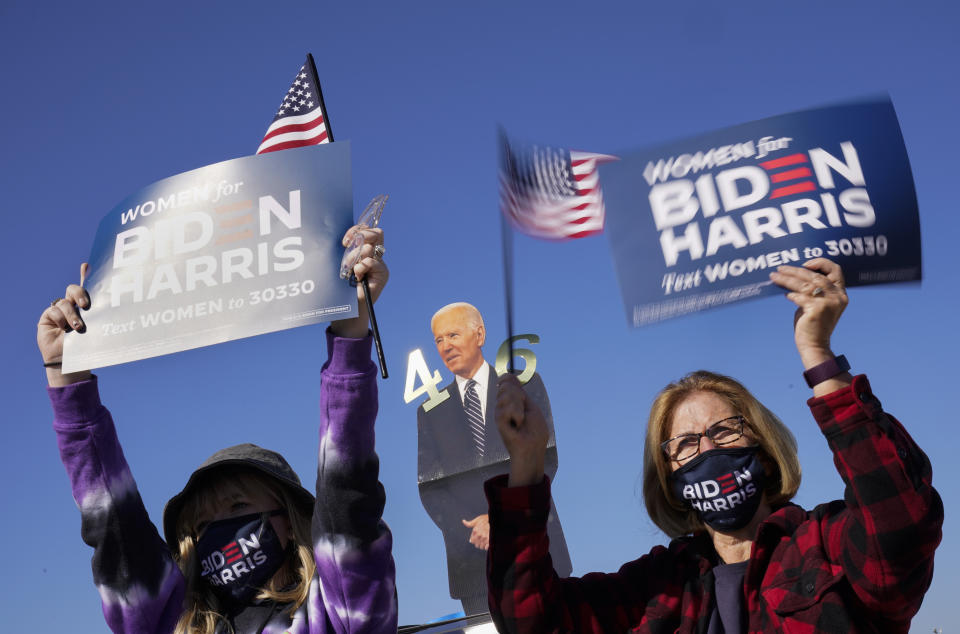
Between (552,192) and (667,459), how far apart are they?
141 cm

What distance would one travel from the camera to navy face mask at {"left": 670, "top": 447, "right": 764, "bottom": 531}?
360 cm

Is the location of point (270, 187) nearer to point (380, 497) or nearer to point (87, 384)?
point (87, 384)

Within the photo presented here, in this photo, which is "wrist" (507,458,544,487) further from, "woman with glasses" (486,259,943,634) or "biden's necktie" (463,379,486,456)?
"biden's necktie" (463,379,486,456)

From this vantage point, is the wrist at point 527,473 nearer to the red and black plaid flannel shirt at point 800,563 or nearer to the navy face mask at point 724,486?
the red and black plaid flannel shirt at point 800,563

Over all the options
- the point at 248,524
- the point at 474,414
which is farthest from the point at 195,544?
the point at 474,414

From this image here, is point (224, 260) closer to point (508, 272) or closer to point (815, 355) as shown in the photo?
point (508, 272)

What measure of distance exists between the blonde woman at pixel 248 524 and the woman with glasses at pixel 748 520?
2.08ft

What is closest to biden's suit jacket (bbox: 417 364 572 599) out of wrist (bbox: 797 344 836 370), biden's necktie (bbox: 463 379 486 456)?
biden's necktie (bbox: 463 379 486 456)

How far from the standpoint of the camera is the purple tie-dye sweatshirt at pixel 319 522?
389cm

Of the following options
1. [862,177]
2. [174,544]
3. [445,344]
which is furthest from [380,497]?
[445,344]

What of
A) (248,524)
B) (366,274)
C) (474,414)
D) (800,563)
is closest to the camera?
(800,563)

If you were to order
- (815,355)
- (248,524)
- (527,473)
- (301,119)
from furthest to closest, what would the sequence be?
1. (301,119)
2. (248,524)
3. (527,473)
4. (815,355)

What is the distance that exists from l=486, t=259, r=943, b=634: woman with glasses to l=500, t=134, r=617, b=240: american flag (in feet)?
3.05

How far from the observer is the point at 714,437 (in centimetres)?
378
